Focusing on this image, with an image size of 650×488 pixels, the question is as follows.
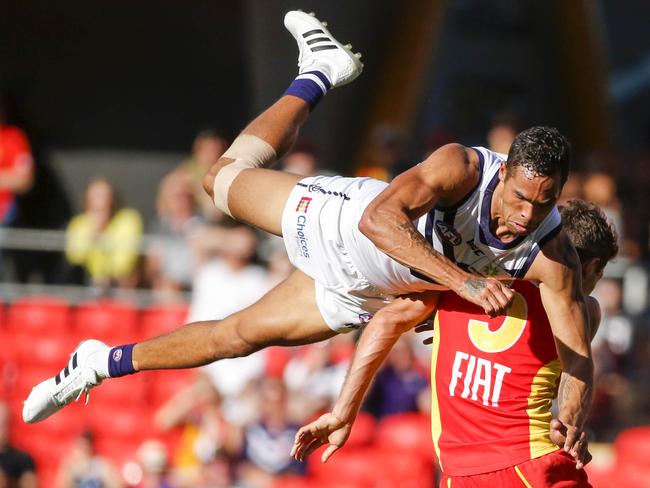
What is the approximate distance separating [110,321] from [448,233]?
5.79 m

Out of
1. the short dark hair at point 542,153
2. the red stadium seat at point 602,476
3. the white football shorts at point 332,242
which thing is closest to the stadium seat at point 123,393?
the red stadium seat at point 602,476

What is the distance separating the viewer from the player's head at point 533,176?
4.78 meters

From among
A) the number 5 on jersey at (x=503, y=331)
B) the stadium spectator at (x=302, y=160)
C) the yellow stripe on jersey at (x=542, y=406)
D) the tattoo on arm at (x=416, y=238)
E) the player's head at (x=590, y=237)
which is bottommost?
the stadium spectator at (x=302, y=160)

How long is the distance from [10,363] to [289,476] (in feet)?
11.1

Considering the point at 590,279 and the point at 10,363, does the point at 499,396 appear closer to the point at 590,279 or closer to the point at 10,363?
the point at 590,279

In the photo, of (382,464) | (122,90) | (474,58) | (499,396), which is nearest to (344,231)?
(499,396)

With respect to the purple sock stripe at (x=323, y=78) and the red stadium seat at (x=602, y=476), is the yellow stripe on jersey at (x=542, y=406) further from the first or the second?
the red stadium seat at (x=602, y=476)

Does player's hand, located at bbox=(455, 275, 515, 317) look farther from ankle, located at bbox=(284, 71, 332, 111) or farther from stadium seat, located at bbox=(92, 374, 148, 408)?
stadium seat, located at bbox=(92, 374, 148, 408)

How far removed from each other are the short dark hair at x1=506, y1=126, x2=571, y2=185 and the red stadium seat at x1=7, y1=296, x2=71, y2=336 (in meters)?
6.64

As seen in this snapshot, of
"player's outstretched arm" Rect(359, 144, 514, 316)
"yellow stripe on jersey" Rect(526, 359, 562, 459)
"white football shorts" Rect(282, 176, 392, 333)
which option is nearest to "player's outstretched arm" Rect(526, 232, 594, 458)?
"yellow stripe on jersey" Rect(526, 359, 562, 459)

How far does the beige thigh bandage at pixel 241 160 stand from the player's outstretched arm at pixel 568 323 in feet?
4.90

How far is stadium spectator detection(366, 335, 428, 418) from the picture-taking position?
342 inches

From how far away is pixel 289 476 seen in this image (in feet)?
28.7

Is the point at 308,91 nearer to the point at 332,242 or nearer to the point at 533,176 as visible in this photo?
the point at 332,242
